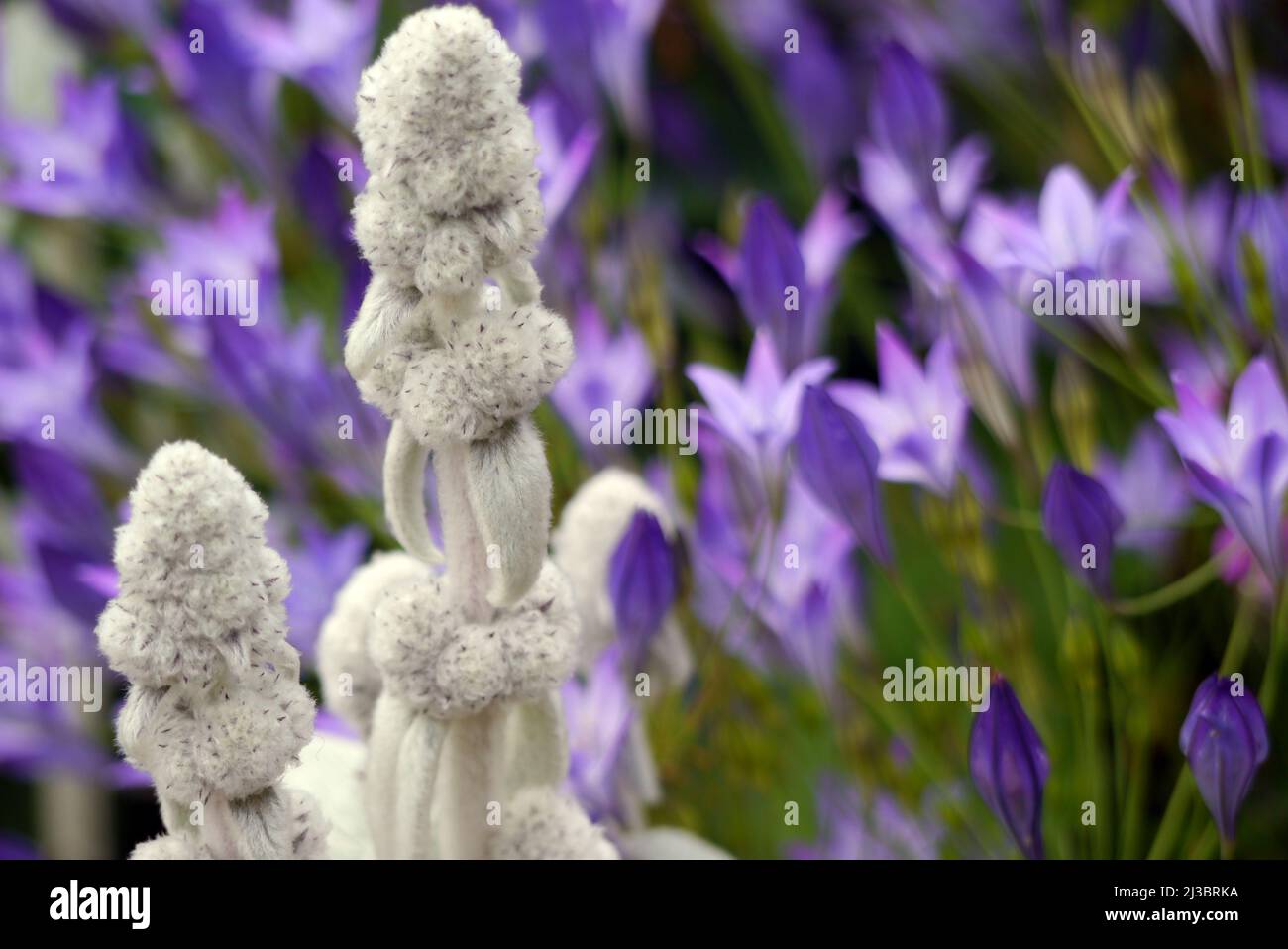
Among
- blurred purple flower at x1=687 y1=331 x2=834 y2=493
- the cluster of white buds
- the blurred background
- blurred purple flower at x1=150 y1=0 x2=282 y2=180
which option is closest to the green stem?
the blurred background

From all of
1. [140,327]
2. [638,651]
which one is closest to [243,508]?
[638,651]

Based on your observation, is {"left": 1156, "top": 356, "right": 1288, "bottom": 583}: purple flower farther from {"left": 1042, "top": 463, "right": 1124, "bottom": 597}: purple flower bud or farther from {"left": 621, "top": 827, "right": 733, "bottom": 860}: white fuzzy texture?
{"left": 621, "top": 827, "right": 733, "bottom": 860}: white fuzzy texture

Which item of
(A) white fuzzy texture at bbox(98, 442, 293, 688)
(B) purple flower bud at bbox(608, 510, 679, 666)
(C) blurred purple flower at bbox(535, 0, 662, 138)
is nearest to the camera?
(A) white fuzzy texture at bbox(98, 442, 293, 688)

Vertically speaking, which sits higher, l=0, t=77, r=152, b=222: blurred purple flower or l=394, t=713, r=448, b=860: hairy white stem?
l=0, t=77, r=152, b=222: blurred purple flower

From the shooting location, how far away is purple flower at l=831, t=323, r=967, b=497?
19.0 inches

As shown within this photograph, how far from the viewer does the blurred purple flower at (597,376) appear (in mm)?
524

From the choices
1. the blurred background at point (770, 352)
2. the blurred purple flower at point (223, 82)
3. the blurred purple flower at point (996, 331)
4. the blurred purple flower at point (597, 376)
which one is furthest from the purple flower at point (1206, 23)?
the blurred purple flower at point (223, 82)

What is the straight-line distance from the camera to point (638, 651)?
18.4 inches

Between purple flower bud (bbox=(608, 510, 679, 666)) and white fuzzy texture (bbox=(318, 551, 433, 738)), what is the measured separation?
2.4 inches

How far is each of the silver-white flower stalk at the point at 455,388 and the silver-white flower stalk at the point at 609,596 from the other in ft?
0.23

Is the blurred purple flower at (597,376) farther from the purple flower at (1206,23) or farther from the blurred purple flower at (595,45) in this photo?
the purple flower at (1206,23)

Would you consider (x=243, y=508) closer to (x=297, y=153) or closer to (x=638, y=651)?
(x=638, y=651)

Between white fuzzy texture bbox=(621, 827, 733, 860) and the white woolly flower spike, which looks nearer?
the white woolly flower spike

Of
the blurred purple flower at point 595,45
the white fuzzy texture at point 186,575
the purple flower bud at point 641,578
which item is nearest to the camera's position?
the white fuzzy texture at point 186,575
